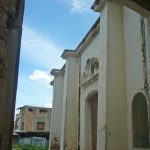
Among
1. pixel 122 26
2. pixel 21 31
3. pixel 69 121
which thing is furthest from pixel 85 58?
pixel 21 31

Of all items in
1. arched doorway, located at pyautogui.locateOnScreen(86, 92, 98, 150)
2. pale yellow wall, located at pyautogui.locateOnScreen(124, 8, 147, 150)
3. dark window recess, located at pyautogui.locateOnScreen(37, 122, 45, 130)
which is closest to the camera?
pale yellow wall, located at pyautogui.locateOnScreen(124, 8, 147, 150)

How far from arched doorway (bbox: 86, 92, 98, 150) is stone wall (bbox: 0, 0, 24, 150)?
28.9 ft

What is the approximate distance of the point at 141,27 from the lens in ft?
24.2

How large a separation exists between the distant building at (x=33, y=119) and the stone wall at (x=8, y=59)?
134ft

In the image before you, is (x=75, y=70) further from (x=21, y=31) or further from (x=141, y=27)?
(x=21, y=31)

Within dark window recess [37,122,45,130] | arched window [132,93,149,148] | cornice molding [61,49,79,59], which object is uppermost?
cornice molding [61,49,79,59]

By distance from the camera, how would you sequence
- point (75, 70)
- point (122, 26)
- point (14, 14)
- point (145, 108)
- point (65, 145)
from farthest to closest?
1. point (75, 70)
2. point (65, 145)
3. point (122, 26)
4. point (145, 108)
5. point (14, 14)

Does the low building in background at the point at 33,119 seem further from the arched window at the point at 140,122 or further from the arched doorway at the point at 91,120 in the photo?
the arched window at the point at 140,122

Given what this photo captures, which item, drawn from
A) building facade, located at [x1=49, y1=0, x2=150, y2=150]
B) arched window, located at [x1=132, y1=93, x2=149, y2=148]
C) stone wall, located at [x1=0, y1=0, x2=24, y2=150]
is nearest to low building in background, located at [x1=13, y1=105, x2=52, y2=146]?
building facade, located at [x1=49, y1=0, x2=150, y2=150]

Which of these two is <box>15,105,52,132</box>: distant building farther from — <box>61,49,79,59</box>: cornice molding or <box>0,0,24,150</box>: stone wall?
<box>0,0,24,150</box>: stone wall

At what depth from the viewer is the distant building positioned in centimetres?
4222

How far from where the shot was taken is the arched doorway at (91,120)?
34.8 feet

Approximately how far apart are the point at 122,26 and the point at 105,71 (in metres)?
1.63

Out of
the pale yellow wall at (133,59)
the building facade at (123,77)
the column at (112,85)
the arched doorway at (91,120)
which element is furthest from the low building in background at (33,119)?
the pale yellow wall at (133,59)
